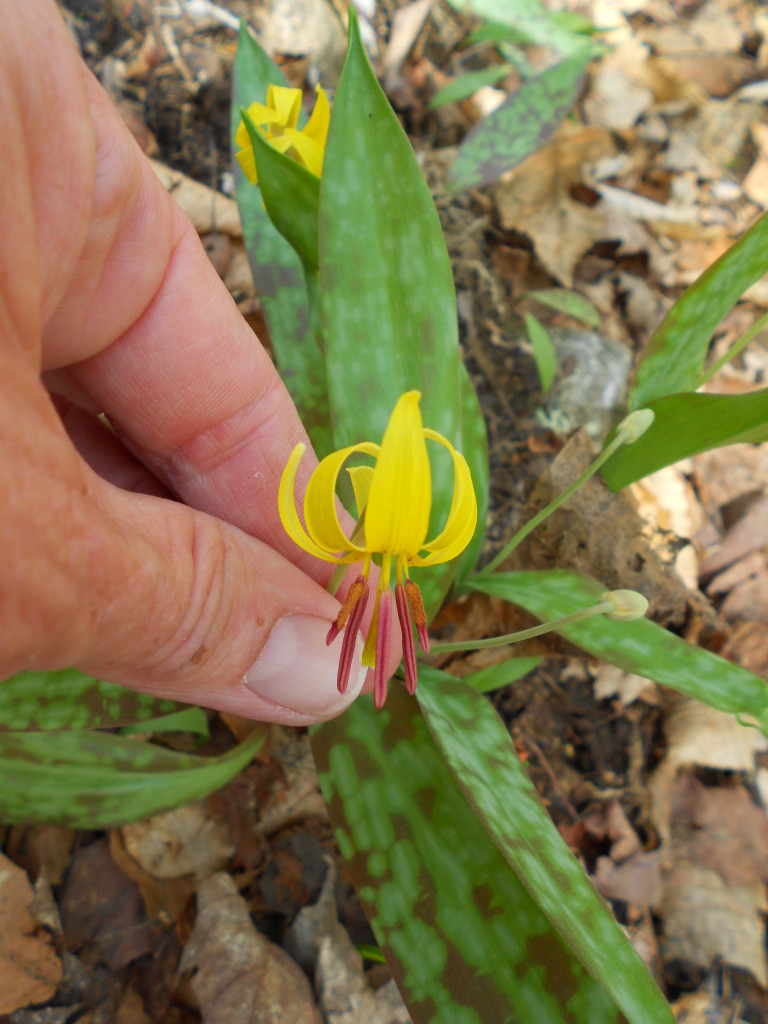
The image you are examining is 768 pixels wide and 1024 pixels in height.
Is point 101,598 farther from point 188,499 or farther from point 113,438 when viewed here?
point 113,438

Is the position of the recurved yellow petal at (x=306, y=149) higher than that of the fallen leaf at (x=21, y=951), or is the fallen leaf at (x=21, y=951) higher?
the recurved yellow petal at (x=306, y=149)

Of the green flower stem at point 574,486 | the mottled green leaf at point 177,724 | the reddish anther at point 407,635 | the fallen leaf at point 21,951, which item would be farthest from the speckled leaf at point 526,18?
the fallen leaf at point 21,951

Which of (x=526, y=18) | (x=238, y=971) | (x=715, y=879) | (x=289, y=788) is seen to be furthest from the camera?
(x=526, y=18)

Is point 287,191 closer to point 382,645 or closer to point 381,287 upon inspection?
point 381,287

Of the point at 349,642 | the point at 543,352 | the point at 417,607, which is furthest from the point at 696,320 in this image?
the point at 349,642

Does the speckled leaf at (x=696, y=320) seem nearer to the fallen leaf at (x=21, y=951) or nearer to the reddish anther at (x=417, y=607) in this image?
the reddish anther at (x=417, y=607)

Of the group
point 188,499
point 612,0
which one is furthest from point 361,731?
point 612,0
